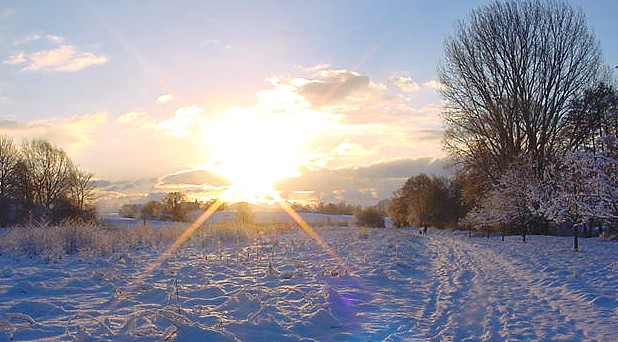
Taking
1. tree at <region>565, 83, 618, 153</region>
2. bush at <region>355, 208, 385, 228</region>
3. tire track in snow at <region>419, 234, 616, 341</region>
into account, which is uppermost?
tree at <region>565, 83, 618, 153</region>

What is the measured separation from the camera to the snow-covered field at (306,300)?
22.7ft

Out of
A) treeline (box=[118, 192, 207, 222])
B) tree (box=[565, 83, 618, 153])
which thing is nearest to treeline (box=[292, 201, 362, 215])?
treeline (box=[118, 192, 207, 222])

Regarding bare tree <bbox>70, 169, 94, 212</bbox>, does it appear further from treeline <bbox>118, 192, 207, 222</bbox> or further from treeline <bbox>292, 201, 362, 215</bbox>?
treeline <bbox>292, 201, 362, 215</bbox>

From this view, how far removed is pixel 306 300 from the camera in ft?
30.6

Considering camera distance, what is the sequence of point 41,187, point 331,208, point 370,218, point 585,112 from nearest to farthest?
point 585,112, point 41,187, point 370,218, point 331,208

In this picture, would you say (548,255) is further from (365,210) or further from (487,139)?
(365,210)

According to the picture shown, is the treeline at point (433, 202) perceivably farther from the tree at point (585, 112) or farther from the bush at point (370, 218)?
the tree at point (585, 112)

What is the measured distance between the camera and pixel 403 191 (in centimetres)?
7719

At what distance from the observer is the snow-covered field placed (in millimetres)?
6934

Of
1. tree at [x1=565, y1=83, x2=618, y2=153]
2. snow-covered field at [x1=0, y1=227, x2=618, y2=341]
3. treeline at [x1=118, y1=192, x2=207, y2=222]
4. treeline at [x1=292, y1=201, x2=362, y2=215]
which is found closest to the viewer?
snow-covered field at [x1=0, y1=227, x2=618, y2=341]

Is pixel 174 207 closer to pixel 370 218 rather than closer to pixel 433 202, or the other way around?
pixel 370 218

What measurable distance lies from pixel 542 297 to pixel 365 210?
7941 centimetres

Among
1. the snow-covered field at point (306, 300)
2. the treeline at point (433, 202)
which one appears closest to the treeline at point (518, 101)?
the snow-covered field at point (306, 300)

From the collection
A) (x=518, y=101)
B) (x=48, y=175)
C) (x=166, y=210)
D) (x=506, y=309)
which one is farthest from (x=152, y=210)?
(x=506, y=309)
